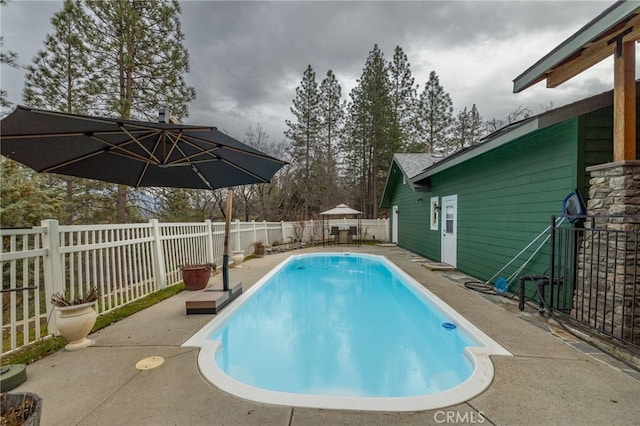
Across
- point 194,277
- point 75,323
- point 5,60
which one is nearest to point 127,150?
point 75,323

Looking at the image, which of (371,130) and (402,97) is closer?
(371,130)

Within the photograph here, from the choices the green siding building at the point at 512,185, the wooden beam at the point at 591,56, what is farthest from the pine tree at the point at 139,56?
the wooden beam at the point at 591,56

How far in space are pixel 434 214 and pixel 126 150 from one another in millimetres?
8430

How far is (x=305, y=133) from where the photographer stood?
2094cm

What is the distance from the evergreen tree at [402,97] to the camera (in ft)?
66.9

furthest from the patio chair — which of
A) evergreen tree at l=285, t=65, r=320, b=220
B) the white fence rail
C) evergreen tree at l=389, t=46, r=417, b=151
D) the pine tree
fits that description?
evergreen tree at l=389, t=46, r=417, b=151

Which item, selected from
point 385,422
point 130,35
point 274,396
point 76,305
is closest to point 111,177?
point 76,305

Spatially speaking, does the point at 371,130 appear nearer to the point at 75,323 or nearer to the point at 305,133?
the point at 305,133

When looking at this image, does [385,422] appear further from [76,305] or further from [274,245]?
[274,245]

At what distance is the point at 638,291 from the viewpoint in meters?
2.98

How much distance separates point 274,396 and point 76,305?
2.46 meters

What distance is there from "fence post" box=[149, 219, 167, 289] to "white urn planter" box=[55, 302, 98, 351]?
217cm

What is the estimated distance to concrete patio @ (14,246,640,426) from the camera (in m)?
1.92

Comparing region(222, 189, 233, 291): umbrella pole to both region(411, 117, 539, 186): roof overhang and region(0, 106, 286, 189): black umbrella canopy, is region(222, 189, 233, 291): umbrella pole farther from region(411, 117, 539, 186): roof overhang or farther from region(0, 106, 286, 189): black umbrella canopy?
region(411, 117, 539, 186): roof overhang
